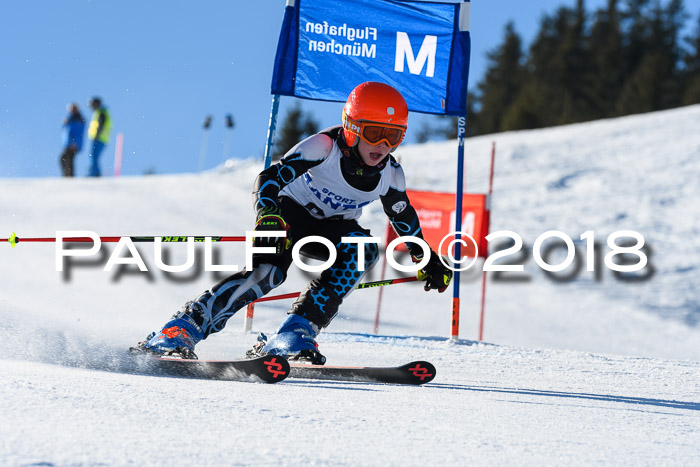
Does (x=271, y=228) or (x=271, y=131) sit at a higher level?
(x=271, y=131)

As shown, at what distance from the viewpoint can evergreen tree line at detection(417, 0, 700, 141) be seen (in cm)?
3931

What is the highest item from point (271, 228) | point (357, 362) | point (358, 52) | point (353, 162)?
point (358, 52)

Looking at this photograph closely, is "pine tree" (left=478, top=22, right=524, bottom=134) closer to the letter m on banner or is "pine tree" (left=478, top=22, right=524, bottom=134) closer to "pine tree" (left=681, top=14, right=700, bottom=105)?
"pine tree" (left=681, top=14, right=700, bottom=105)

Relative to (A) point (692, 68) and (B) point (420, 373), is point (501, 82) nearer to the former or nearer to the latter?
(A) point (692, 68)

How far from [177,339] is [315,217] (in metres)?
0.93

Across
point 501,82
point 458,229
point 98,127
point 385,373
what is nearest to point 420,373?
point 385,373

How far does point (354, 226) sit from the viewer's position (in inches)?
152

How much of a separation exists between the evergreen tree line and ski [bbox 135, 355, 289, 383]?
36.7 m

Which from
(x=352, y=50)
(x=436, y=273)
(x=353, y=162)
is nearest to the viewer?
(x=353, y=162)

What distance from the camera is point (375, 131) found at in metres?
3.60

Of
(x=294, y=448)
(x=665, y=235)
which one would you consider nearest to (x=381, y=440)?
(x=294, y=448)

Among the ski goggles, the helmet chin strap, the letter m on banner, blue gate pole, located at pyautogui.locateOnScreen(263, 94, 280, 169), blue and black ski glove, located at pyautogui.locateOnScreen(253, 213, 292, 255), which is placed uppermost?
the letter m on banner

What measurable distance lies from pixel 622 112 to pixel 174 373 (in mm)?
39241

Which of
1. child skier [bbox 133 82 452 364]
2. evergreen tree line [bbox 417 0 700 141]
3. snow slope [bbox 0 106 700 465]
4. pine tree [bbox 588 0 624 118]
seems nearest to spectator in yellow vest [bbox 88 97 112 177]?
snow slope [bbox 0 106 700 465]
